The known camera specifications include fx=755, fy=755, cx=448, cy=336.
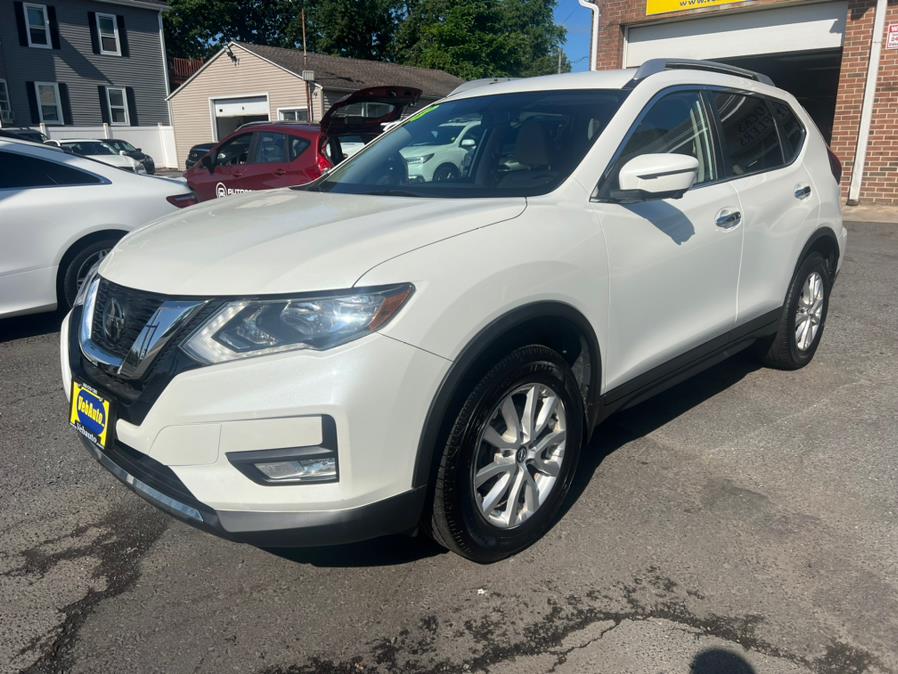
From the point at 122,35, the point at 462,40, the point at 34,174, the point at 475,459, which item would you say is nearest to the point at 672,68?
the point at 475,459

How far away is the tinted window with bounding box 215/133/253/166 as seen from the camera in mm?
10031

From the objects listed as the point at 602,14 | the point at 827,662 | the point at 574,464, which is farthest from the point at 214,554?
the point at 602,14

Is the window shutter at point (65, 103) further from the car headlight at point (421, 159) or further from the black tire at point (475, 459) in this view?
the black tire at point (475, 459)

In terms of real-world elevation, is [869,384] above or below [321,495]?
below

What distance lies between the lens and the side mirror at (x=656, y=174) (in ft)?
9.57

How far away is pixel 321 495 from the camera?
7.34 ft

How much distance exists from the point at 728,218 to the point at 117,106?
121 feet

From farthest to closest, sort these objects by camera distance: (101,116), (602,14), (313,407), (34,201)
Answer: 1. (101,116)
2. (602,14)
3. (34,201)
4. (313,407)

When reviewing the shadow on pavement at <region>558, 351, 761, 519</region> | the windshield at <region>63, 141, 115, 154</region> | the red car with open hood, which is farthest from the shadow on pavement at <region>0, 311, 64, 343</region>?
the windshield at <region>63, 141, 115, 154</region>

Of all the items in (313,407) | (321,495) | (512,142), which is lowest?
(321,495)

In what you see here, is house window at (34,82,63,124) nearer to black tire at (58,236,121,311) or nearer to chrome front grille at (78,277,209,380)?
black tire at (58,236,121,311)

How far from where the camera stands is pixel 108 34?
33.6 metres

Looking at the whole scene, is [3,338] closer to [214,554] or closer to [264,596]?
[214,554]

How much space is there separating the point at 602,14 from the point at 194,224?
13962 mm
